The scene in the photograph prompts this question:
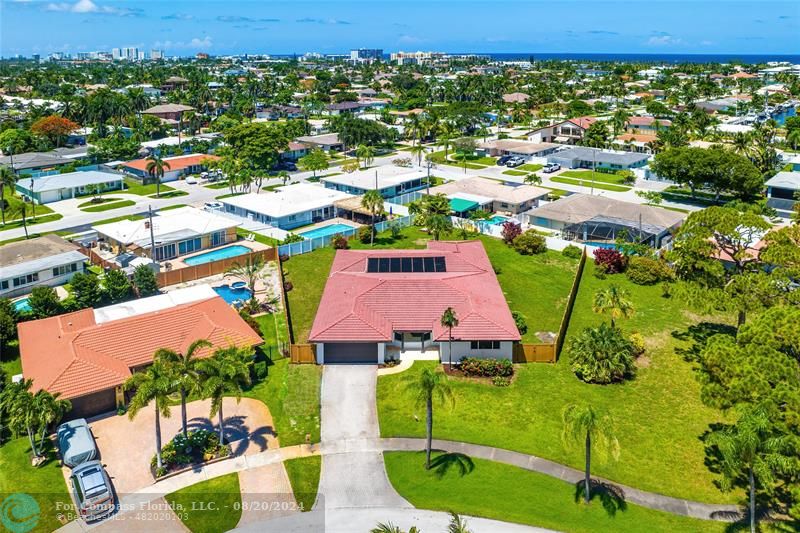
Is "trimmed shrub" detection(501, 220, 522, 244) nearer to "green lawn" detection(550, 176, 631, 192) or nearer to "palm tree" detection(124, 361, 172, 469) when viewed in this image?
"green lawn" detection(550, 176, 631, 192)

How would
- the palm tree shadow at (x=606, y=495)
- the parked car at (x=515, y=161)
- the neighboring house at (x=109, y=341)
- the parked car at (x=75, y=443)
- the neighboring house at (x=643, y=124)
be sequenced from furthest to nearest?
the neighboring house at (x=643, y=124)
the parked car at (x=515, y=161)
the neighboring house at (x=109, y=341)
the parked car at (x=75, y=443)
the palm tree shadow at (x=606, y=495)

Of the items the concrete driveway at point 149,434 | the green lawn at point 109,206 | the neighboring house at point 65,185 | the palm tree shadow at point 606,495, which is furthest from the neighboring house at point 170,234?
the palm tree shadow at point 606,495

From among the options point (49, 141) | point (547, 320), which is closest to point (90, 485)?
point (547, 320)

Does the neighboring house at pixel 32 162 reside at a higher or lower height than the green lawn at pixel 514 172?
higher

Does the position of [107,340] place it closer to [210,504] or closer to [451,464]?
[210,504]

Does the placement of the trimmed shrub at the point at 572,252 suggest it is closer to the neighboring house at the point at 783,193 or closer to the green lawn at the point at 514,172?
the neighboring house at the point at 783,193

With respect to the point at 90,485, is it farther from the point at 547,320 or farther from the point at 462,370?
the point at 547,320

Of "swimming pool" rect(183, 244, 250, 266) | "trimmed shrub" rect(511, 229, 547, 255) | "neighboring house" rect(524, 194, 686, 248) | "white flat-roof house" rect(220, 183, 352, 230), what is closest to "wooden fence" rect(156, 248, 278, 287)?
"swimming pool" rect(183, 244, 250, 266)
